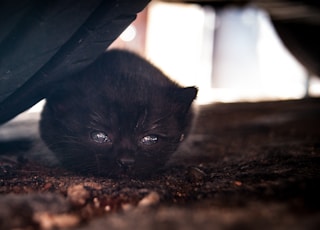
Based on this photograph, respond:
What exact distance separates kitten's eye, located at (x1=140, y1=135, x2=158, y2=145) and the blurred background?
7869 mm

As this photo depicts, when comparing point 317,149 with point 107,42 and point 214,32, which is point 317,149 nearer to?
point 107,42

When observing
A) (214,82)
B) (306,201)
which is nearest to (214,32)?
(214,82)

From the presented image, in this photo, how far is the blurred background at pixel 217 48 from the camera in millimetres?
10914

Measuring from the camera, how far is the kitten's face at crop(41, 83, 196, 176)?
8.49ft

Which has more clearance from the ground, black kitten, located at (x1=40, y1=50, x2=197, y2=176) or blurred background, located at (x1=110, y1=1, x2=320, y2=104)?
blurred background, located at (x1=110, y1=1, x2=320, y2=104)

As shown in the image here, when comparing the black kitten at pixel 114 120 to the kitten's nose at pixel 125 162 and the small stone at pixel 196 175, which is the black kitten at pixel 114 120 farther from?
the small stone at pixel 196 175

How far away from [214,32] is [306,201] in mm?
10370

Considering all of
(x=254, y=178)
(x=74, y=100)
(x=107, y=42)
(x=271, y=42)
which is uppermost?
(x=271, y=42)

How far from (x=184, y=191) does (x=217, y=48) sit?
996 centimetres

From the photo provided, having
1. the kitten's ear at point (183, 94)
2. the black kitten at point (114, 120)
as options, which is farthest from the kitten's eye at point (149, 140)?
the kitten's ear at point (183, 94)

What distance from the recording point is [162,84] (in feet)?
10.1

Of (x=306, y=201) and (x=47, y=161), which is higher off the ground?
(x=306, y=201)

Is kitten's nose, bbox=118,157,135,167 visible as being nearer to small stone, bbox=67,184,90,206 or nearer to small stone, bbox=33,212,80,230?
small stone, bbox=67,184,90,206

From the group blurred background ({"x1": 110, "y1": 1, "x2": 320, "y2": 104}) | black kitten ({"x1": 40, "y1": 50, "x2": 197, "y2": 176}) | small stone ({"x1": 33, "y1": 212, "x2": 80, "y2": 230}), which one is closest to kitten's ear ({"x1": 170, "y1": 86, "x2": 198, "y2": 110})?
black kitten ({"x1": 40, "y1": 50, "x2": 197, "y2": 176})
